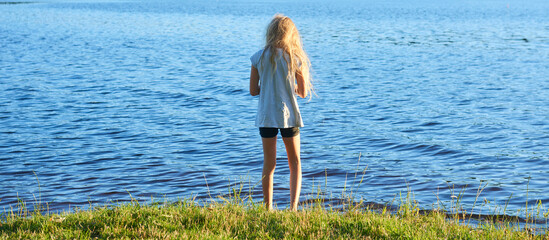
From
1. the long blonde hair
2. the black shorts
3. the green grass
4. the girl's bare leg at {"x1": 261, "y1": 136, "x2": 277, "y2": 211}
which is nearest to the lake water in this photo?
the girl's bare leg at {"x1": 261, "y1": 136, "x2": 277, "y2": 211}

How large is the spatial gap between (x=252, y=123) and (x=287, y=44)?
7.65 metres

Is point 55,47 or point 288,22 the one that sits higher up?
point 288,22

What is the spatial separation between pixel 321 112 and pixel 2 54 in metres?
16.8

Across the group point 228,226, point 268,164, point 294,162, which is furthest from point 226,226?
point 294,162

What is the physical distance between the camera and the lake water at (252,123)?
8.24m

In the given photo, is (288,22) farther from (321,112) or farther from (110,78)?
(110,78)

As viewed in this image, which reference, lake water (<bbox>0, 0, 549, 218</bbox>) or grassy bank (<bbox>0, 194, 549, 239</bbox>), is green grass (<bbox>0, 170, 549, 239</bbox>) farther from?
lake water (<bbox>0, 0, 549, 218</bbox>)

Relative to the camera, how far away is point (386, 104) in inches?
579

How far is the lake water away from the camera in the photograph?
27.0 feet

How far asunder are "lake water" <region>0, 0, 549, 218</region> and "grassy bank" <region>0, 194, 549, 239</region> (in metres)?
2.20

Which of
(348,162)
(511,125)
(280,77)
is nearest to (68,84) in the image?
(348,162)

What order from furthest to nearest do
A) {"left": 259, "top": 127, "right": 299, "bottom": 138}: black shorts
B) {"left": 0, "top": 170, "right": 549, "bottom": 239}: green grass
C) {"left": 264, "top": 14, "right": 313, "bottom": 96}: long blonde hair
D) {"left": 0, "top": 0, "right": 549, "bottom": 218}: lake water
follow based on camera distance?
{"left": 0, "top": 0, "right": 549, "bottom": 218}: lake water
{"left": 259, "top": 127, "right": 299, "bottom": 138}: black shorts
{"left": 264, "top": 14, "right": 313, "bottom": 96}: long blonde hair
{"left": 0, "top": 170, "right": 549, "bottom": 239}: green grass

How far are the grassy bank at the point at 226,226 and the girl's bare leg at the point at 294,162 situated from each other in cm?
41

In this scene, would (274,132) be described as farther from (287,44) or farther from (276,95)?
(287,44)
